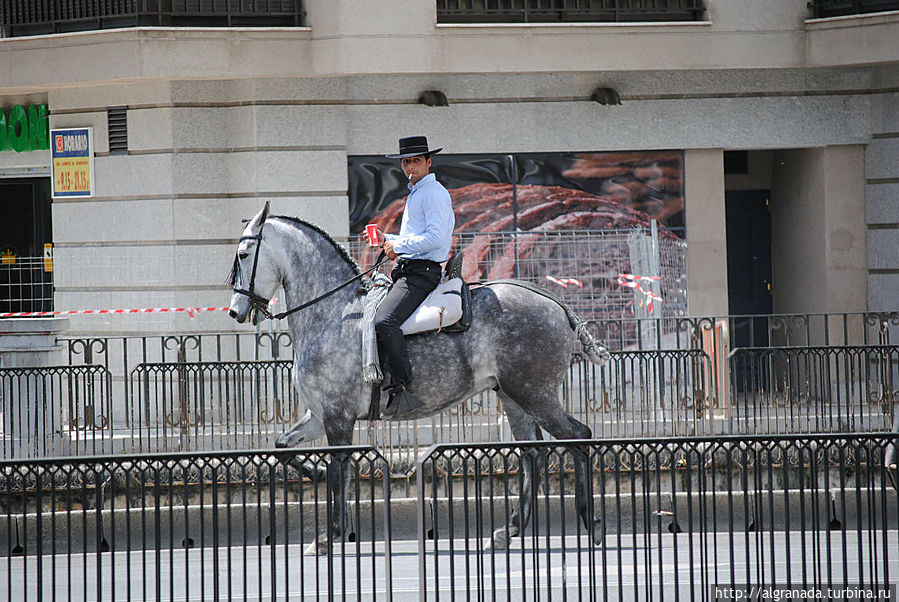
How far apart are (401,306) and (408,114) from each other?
7418mm

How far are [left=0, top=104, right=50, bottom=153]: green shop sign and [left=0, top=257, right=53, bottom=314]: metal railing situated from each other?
5.96ft

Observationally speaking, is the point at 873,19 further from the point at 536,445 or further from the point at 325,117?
the point at 536,445

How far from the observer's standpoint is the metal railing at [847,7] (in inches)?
640

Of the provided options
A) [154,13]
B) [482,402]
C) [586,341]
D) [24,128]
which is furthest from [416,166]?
[24,128]

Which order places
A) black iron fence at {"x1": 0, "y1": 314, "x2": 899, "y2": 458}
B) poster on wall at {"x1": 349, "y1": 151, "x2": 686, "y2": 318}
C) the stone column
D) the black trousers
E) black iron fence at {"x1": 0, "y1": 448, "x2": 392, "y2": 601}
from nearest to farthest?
black iron fence at {"x1": 0, "y1": 448, "x2": 392, "y2": 601}
the black trousers
the stone column
black iron fence at {"x1": 0, "y1": 314, "x2": 899, "y2": 458}
poster on wall at {"x1": 349, "y1": 151, "x2": 686, "y2": 318}

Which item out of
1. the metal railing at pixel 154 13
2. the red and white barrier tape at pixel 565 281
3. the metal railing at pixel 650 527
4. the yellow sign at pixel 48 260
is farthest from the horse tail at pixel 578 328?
the yellow sign at pixel 48 260

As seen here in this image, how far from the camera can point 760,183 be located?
1889 cm

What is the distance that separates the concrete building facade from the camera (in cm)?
1570

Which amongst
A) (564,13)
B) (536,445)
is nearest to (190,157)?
(564,13)

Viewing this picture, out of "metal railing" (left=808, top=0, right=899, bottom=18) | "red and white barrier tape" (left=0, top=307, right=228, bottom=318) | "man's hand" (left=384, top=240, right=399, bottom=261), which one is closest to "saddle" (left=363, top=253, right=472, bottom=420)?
"man's hand" (left=384, top=240, right=399, bottom=261)

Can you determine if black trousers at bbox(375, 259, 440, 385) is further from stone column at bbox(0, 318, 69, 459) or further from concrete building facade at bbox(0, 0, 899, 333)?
concrete building facade at bbox(0, 0, 899, 333)

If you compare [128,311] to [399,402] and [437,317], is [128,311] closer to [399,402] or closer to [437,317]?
[399,402]

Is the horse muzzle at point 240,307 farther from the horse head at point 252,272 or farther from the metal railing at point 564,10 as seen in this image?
the metal railing at point 564,10

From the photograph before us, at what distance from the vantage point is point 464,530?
9.70 metres
